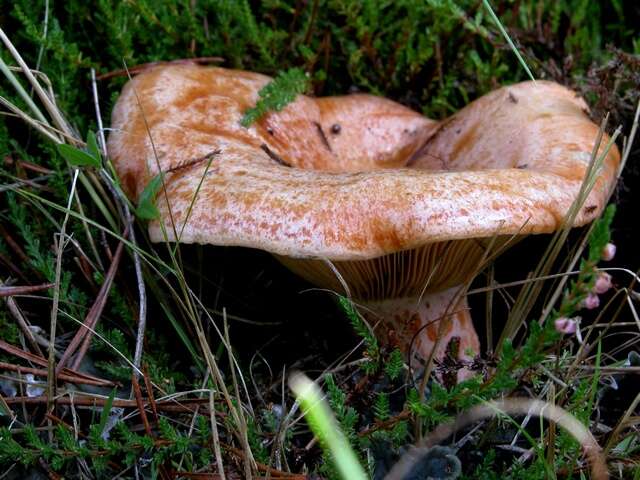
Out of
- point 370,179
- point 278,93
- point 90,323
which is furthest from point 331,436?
point 278,93

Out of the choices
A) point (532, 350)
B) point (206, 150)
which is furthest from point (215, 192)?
point (532, 350)

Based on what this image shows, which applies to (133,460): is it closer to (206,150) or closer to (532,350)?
Answer: (206,150)

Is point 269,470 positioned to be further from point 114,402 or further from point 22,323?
point 22,323

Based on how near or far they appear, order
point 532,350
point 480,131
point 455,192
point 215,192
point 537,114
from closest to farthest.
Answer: point 532,350 < point 455,192 < point 215,192 < point 537,114 < point 480,131

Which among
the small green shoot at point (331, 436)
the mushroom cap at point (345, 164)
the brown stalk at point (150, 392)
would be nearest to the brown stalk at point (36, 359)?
the brown stalk at point (150, 392)

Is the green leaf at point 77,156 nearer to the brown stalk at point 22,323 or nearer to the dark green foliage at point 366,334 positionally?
the brown stalk at point 22,323

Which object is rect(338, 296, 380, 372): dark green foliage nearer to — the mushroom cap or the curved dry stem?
the mushroom cap
